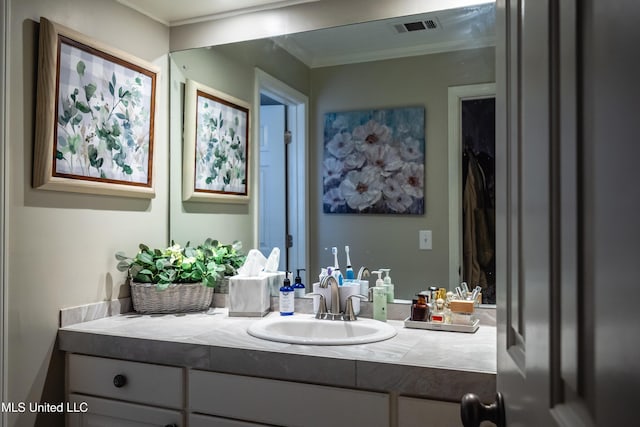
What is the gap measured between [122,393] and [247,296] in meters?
0.59

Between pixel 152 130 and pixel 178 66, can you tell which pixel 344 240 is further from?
pixel 178 66

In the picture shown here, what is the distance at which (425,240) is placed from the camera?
199cm

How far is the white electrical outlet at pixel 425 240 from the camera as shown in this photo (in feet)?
6.50

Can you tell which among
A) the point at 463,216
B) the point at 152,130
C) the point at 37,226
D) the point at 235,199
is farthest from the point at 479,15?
the point at 37,226

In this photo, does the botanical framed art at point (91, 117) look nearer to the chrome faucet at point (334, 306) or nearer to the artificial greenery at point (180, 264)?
the artificial greenery at point (180, 264)

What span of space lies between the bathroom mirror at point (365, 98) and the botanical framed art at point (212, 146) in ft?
0.17

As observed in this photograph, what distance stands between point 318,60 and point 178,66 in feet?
2.35

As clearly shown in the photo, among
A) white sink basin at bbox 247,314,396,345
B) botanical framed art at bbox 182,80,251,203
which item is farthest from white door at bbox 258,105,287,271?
white sink basin at bbox 247,314,396,345

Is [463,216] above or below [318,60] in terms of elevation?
below

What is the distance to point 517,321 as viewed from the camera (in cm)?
66

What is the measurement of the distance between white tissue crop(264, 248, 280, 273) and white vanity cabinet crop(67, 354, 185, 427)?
2.23ft

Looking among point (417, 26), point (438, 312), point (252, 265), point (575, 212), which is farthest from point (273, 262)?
point (575, 212)

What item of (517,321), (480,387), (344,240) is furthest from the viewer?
(344,240)

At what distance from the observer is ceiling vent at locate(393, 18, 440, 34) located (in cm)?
197
